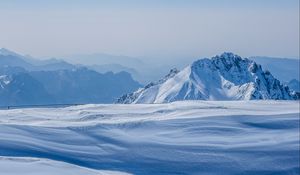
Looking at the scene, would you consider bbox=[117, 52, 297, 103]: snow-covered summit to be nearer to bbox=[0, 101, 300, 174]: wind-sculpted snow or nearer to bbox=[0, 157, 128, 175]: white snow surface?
bbox=[0, 101, 300, 174]: wind-sculpted snow

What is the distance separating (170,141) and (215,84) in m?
154

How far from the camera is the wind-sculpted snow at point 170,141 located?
8508mm

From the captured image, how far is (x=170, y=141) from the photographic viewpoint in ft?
31.4

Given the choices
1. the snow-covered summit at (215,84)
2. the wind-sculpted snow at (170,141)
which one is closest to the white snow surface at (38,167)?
the wind-sculpted snow at (170,141)

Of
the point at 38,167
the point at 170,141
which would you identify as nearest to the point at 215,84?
the point at 170,141

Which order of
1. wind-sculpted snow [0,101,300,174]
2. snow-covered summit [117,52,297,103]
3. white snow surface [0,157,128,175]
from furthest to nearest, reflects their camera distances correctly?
snow-covered summit [117,52,297,103] → wind-sculpted snow [0,101,300,174] → white snow surface [0,157,128,175]

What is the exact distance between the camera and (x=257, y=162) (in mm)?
8508

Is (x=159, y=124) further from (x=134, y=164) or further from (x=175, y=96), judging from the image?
(x=175, y=96)

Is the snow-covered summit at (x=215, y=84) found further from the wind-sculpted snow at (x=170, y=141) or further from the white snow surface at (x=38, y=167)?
the white snow surface at (x=38, y=167)

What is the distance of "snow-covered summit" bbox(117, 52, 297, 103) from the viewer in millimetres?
145500

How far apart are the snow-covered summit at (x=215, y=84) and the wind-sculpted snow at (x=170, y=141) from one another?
122557mm

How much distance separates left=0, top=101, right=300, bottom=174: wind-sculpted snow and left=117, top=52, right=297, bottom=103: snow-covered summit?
12256cm

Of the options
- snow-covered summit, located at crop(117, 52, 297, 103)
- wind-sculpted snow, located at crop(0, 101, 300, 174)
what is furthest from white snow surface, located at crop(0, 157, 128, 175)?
snow-covered summit, located at crop(117, 52, 297, 103)

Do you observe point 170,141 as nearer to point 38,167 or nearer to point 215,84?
point 38,167
